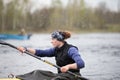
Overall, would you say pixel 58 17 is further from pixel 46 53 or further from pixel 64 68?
pixel 64 68

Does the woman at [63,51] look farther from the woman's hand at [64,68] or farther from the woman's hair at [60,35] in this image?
the woman's hand at [64,68]

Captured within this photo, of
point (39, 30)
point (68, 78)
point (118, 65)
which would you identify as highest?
point (68, 78)

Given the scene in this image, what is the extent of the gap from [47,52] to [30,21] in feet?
237

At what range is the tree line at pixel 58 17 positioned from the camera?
7588 centimetres

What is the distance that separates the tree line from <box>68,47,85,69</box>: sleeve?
202 feet

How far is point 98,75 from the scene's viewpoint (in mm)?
14758

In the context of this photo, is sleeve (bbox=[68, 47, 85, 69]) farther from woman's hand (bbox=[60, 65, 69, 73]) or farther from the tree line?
the tree line

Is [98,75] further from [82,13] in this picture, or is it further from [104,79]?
[82,13]

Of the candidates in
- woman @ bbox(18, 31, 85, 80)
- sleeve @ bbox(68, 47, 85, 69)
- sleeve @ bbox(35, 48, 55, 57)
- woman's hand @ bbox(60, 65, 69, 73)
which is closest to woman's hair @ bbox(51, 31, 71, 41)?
woman @ bbox(18, 31, 85, 80)

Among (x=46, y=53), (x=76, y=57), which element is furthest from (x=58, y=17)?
(x=76, y=57)

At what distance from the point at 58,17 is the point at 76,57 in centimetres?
7849

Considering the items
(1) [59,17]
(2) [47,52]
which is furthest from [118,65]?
(1) [59,17]

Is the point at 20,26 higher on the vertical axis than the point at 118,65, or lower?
lower

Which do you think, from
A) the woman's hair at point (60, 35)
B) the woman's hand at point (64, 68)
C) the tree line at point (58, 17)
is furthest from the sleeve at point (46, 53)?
the tree line at point (58, 17)
